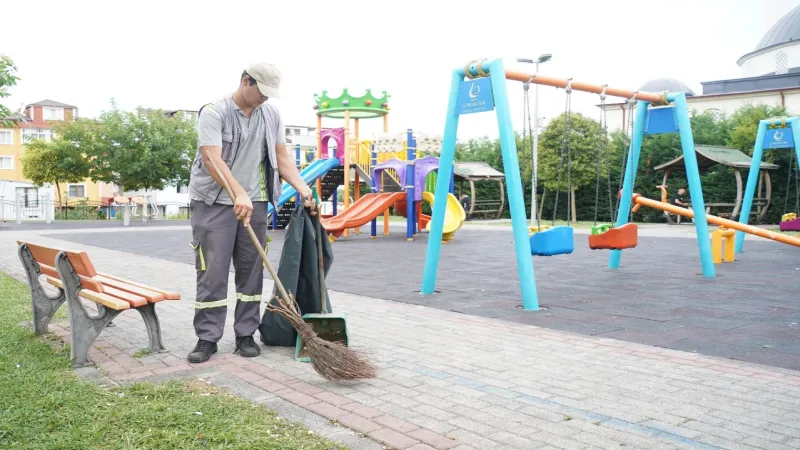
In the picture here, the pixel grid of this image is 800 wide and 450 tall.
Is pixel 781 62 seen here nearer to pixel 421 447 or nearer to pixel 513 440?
pixel 513 440

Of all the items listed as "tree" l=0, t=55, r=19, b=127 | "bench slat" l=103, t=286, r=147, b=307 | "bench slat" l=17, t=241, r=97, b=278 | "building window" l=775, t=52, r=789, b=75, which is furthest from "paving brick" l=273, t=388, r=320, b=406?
"building window" l=775, t=52, r=789, b=75

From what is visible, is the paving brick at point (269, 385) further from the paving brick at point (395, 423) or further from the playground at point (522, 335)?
the paving brick at point (395, 423)

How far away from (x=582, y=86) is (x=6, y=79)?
9362mm

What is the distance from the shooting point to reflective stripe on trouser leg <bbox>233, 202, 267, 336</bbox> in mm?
4746

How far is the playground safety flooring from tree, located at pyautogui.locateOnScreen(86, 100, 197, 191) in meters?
24.1

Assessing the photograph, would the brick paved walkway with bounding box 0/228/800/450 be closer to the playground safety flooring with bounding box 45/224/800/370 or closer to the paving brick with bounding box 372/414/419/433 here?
the paving brick with bounding box 372/414/419/433

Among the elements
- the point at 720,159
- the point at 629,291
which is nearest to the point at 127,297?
the point at 629,291

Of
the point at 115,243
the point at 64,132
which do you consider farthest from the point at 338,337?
the point at 64,132

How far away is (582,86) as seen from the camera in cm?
800

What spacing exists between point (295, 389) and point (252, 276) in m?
1.11

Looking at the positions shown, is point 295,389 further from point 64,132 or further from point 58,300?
point 64,132

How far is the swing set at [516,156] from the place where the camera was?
675cm

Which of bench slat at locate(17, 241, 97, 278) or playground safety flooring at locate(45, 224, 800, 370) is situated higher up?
bench slat at locate(17, 241, 97, 278)

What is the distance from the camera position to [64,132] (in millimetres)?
37594
